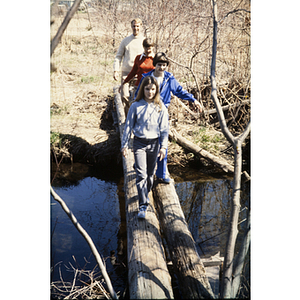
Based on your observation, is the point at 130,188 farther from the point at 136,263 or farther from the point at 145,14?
the point at 145,14

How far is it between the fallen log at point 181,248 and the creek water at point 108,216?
67 centimetres

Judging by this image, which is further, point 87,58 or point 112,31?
point 87,58

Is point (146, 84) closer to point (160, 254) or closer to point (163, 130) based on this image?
point (163, 130)

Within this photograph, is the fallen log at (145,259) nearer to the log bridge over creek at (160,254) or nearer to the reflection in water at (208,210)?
the log bridge over creek at (160,254)

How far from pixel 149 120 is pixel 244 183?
9.03 ft

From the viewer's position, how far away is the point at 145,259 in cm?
275

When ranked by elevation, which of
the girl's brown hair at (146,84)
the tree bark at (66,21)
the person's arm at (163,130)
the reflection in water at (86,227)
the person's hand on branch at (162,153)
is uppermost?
the tree bark at (66,21)

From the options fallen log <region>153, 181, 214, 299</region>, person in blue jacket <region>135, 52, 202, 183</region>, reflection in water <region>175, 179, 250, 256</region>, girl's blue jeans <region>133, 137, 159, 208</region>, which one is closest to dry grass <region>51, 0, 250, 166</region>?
reflection in water <region>175, 179, 250, 256</region>

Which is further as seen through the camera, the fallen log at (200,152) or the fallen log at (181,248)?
the fallen log at (200,152)

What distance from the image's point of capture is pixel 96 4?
5324 mm

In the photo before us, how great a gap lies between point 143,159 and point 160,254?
867 millimetres

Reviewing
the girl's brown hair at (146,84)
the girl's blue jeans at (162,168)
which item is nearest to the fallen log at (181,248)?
the girl's blue jeans at (162,168)

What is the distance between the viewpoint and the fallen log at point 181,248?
2.65 m

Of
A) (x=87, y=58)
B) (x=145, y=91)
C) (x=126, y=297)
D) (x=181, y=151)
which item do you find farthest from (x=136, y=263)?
(x=87, y=58)
